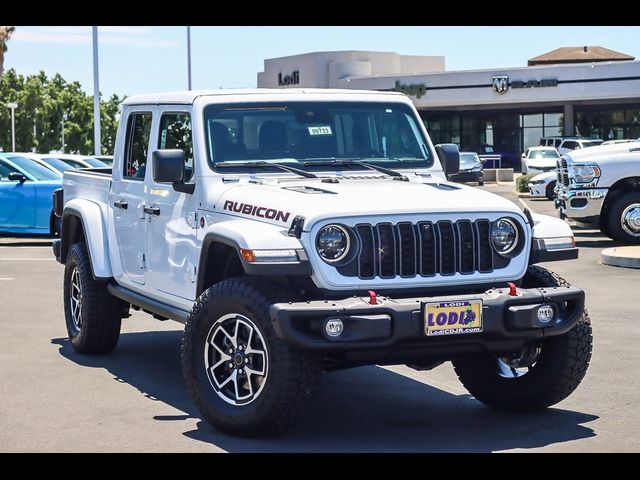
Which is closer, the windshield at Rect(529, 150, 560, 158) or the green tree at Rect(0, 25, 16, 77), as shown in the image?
the windshield at Rect(529, 150, 560, 158)

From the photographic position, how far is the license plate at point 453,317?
6797 mm

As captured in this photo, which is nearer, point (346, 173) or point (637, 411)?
point (637, 411)

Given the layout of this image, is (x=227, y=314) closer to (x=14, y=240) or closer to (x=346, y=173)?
(x=346, y=173)

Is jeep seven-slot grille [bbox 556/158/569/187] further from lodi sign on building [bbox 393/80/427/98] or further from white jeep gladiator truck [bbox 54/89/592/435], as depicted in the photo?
lodi sign on building [bbox 393/80/427/98]

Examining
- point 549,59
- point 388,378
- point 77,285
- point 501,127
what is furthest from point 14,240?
point 549,59

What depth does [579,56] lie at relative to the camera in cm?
8150

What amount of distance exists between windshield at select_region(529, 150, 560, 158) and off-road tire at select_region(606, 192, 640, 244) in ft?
93.5

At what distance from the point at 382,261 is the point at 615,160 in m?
13.0

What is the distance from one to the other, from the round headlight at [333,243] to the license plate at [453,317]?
0.60 meters

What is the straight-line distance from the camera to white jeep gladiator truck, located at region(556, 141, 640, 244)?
19.2 meters

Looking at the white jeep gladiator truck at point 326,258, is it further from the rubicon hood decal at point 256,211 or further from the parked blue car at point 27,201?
the parked blue car at point 27,201

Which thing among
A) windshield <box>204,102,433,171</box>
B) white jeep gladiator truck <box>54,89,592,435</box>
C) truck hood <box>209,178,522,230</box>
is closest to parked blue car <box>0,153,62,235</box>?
white jeep gladiator truck <box>54,89,592,435</box>

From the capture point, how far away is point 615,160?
63.3 feet

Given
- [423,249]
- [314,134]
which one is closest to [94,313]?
[314,134]
